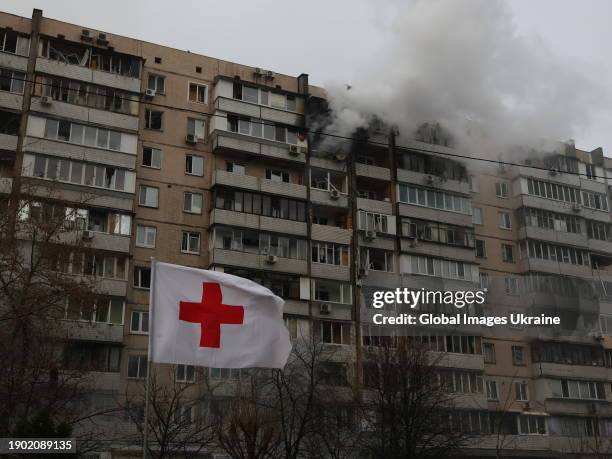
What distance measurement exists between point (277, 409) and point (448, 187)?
22.2 m

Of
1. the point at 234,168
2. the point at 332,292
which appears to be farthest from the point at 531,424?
the point at 234,168

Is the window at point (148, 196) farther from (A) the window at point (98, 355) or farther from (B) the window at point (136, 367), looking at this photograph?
(B) the window at point (136, 367)

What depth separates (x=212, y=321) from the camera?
1386 centimetres

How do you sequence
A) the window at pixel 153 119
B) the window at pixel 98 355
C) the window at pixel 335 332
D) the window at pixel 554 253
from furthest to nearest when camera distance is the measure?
the window at pixel 554 253 < the window at pixel 153 119 < the window at pixel 335 332 < the window at pixel 98 355

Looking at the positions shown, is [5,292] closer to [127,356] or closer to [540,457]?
[127,356]

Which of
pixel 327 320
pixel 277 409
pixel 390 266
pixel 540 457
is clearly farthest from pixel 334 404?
pixel 540 457

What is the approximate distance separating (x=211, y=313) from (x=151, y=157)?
107 feet

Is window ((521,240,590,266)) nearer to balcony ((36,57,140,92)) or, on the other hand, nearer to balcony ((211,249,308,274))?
balcony ((211,249,308,274))

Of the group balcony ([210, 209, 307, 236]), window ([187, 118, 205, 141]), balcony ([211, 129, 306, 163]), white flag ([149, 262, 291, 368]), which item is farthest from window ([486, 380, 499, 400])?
white flag ([149, 262, 291, 368])

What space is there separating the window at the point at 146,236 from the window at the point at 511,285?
22.8 meters

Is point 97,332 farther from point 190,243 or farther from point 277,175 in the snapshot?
point 277,175

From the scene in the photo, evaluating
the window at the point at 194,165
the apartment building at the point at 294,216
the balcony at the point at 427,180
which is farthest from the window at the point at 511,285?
the window at the point at 194,165

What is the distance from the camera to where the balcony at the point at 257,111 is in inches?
1861

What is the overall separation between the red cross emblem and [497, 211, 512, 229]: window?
4310 cm
